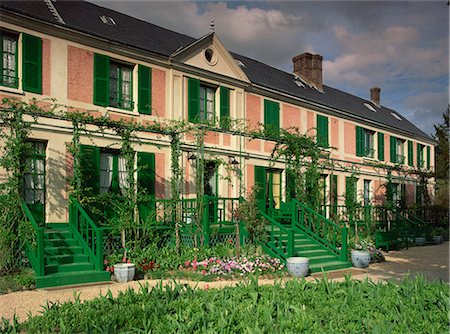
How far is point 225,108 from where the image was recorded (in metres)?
14.4

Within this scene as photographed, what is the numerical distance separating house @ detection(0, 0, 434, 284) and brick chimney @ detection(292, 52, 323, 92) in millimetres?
3176

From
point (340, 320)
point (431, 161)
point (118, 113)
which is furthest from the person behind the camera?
point (431, 161)

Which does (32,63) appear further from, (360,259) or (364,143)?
(364,143)

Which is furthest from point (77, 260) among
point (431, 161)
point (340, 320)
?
point (431, 161)

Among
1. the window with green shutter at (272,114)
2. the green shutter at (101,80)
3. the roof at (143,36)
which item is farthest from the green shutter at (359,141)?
the green shutter at (101,80)

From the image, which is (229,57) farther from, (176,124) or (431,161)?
(431,161)

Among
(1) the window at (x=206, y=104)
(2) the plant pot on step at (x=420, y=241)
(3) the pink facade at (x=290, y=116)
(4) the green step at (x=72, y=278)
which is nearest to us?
(4) the green step at (x=72, y=278)

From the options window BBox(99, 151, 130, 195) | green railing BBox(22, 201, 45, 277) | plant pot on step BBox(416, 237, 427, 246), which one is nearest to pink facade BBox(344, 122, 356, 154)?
plant pot on step BBox(416, 237, 427, 246)

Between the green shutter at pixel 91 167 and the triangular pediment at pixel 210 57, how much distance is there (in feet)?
12.9

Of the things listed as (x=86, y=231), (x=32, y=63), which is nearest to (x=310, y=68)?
(x=32, y=63)

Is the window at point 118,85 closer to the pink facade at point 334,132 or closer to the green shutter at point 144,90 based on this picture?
the green shutter at point 144,90

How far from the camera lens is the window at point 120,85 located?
1169 cm

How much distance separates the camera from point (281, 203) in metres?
15.3

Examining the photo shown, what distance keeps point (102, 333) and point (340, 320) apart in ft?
7.81
